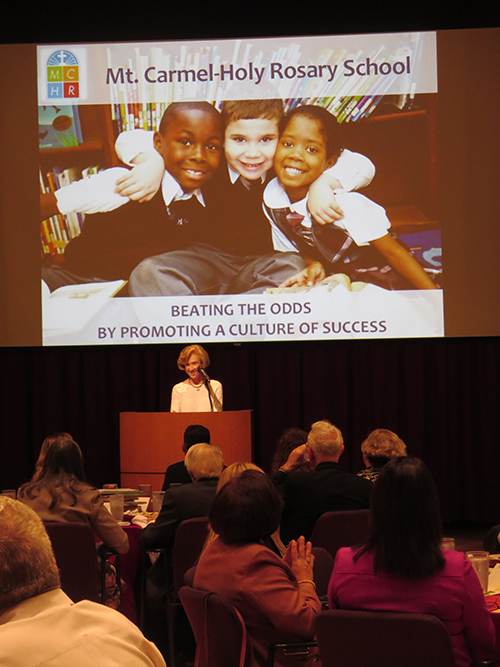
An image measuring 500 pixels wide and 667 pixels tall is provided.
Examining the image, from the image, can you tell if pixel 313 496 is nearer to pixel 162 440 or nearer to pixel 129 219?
pixel 162 440

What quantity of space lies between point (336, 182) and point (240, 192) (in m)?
0.87

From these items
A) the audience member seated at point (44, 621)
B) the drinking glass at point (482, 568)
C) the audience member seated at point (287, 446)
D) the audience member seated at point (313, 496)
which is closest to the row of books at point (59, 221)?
the audience member seated at point (287, 446)

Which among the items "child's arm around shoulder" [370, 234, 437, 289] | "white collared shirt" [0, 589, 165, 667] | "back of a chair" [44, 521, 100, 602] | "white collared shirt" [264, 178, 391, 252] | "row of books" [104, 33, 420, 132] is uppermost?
"row of books" [104, 33, 420, 132]

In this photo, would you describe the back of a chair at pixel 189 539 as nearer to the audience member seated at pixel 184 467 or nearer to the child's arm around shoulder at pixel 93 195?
the audience member seated at pixel 184 467

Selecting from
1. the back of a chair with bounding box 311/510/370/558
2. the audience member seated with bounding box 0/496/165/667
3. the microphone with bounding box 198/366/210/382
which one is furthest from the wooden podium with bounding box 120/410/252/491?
the audience member seated with bounding box 0/496/165/667

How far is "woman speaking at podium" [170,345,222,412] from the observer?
5770 mm

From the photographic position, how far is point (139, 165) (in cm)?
684

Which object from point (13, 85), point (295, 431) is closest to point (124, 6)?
point (13, 85)

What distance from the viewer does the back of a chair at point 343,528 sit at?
319cm

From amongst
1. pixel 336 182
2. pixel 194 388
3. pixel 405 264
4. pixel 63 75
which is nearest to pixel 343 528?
pixel 194 388

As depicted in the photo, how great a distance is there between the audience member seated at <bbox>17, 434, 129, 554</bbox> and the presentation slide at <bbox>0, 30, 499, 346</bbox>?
3375 millimetres

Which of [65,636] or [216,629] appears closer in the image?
[65,636]

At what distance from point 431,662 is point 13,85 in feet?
21.3

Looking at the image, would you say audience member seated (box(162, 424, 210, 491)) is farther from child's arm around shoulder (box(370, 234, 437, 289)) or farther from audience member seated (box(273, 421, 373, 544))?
child's arm around shoulder (box(370, 234, 437, 289))
